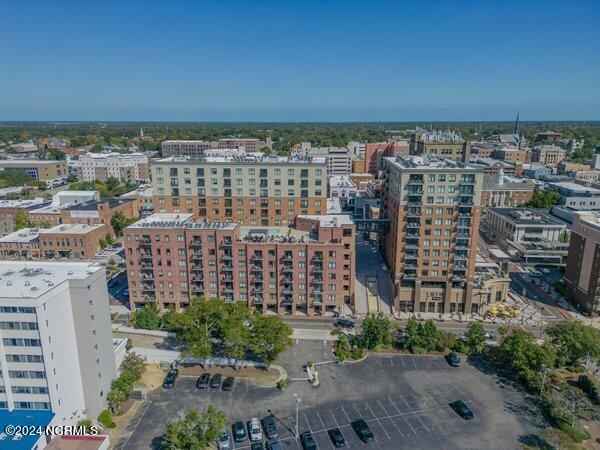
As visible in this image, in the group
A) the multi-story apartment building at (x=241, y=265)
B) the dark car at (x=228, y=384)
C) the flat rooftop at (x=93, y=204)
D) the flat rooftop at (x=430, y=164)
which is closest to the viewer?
the dark car at (x=228, y=384)

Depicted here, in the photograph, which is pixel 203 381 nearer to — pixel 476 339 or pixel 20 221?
pixel 476 339

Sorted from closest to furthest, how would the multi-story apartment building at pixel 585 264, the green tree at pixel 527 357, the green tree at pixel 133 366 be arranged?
the green tree at pixel 133 366
the green tree at pixel 527 357
the multi-story apartment building at pixel 585 264

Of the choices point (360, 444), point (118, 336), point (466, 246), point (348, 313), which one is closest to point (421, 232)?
point (466, 246)

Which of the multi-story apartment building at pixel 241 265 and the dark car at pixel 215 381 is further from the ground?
the multi-story apartment building at pixel 241 265

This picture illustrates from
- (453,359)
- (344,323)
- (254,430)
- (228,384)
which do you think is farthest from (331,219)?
(254,430)

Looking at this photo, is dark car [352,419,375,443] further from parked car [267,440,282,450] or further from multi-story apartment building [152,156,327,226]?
multi-story apartment building [152,156,327,226]

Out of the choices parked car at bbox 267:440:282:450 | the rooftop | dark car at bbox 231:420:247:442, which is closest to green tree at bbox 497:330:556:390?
parked car at bbox 267:440:282:450

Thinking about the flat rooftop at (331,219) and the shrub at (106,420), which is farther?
the flat rooftop at (331,219)

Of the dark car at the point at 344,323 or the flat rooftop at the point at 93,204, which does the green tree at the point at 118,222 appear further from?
→ the dark car at the point at 344,323

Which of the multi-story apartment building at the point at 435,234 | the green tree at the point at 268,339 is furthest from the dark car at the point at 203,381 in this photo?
the multi-story apartment building at the point at 435,234
